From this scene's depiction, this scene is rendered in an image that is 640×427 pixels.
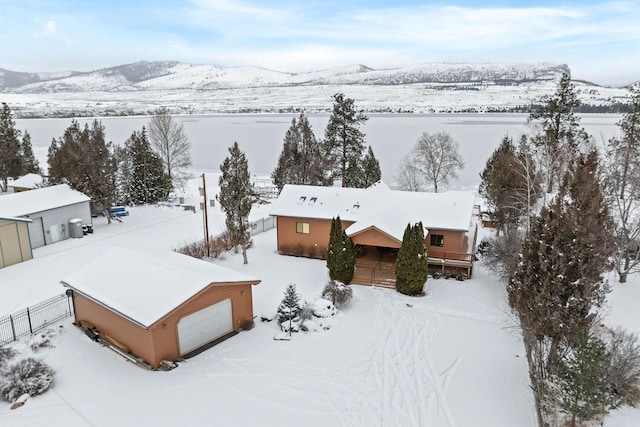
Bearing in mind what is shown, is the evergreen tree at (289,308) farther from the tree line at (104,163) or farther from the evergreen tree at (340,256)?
the tree line at (104,163)

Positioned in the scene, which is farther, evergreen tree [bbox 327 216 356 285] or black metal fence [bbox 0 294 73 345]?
evergreen tree [bbox 327 216 356 285]

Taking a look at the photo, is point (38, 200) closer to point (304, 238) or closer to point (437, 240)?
point (304, 238)

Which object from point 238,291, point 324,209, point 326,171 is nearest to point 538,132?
point 326,171

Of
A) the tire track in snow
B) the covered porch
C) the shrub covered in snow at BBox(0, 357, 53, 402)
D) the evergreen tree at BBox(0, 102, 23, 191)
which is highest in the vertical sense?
the evergreen tree at BBox(0, 102, 23, 191)

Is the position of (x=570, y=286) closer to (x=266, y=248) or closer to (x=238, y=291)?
(x=238, y=291)

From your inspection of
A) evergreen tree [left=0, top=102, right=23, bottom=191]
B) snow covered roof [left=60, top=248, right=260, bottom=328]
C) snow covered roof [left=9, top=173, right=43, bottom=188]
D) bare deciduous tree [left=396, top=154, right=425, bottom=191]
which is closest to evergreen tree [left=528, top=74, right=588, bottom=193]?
bare deciduous tree [left=396, top=154, right=425, bottom=191]

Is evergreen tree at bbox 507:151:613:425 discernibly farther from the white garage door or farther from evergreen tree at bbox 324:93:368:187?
evergreen tree at bbox 324:93:368:187
